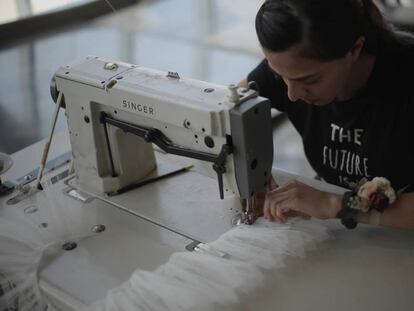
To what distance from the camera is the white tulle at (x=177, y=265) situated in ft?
3.75

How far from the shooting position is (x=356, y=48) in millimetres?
1325

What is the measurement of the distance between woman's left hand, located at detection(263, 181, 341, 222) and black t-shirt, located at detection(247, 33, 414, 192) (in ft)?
0.87

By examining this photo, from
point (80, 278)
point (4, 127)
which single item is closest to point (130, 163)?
point (80, 278)

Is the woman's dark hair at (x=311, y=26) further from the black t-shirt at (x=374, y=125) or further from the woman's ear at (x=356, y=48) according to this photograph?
the black t-shirt at (x=374, y=125)

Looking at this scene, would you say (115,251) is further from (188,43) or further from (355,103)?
(188,43)

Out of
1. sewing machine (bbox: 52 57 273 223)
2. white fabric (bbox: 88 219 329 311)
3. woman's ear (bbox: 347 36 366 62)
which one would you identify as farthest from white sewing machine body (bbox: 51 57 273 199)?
woman's ear (bbox: 347 36 366 62)

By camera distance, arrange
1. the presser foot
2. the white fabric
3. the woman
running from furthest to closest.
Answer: the presser foot
the woman
the white fabric

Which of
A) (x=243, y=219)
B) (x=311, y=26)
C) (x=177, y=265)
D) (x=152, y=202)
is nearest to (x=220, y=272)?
(x=177, y=265)

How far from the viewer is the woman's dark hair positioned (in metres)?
1.22

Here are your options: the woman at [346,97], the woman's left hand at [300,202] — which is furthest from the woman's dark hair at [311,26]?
the woman's left hand at [300,202]

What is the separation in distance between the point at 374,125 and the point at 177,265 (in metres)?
0.65

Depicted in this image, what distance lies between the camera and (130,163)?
1582 mm

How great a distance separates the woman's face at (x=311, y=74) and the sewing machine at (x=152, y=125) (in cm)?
12

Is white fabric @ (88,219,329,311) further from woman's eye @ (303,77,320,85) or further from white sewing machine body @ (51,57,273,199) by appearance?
woman's eye @ (303,77,320,85)
